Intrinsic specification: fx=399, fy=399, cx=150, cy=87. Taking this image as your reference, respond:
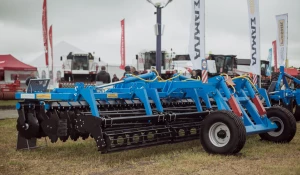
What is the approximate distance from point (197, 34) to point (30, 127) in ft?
11.9

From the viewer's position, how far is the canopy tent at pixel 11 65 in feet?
86.1

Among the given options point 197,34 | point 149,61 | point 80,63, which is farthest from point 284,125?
point 80,63

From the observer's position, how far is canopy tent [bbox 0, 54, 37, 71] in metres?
26.3

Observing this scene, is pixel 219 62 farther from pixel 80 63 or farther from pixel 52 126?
pixel 52 126

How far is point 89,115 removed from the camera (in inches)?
219

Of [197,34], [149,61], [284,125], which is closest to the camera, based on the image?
[284,125]

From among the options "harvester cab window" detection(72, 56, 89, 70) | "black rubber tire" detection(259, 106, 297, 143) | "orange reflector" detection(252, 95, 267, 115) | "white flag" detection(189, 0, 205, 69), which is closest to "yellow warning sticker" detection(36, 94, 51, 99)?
"white flag" detection(189, 0, 205, 69)

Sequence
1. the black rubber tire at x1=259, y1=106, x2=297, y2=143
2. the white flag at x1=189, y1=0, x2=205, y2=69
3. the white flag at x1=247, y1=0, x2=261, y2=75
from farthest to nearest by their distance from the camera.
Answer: the white flag at x1=247, y1=0, x2=261, y2=75 < the white flag at x1=189, y1=0, x2=205, y2=69 < the black rubber tire at x1=259, y1=106, x2=297, y2=143

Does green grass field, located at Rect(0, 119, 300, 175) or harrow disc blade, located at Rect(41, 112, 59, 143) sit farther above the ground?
harrow disc blade, located at Rect(41, 112, 59, 143)

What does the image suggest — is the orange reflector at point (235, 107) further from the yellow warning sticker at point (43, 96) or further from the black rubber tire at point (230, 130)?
the yellow warning sticker at point (43, 96)

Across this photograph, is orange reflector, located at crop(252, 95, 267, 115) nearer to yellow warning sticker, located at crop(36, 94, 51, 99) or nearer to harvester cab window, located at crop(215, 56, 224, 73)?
yellow warning sticker, located at crop(36, 94, 51, 99)

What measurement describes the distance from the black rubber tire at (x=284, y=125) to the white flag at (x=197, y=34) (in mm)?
1632

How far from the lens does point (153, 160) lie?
5695 mm

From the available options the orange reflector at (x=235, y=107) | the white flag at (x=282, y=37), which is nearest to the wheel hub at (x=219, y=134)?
the orange reflector at (x=235, y=107)
